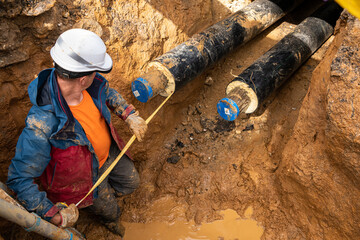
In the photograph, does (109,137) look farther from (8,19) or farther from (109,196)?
(8,19)

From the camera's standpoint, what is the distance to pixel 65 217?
232 centimetres

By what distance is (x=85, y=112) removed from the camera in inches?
100

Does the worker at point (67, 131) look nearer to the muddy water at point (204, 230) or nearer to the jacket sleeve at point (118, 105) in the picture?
the jacket sleeve at point (118, 105)

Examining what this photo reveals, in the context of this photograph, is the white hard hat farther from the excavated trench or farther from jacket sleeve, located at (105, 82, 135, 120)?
the excavated trench

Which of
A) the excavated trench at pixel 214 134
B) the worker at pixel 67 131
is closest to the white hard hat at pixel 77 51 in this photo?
the worker at pixel 67 131

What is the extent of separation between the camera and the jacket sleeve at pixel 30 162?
7.06 ft

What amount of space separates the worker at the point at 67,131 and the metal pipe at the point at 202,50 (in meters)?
0.49

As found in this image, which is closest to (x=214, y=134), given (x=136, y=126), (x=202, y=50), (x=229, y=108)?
(x=229, y=108)

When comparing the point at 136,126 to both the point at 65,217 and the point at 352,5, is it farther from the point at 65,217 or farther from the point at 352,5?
the point at 352,5

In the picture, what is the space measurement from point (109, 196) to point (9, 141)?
3.96 feet

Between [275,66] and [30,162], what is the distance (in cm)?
299

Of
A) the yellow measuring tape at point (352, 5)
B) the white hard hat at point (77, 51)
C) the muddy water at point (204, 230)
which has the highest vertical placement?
the yellow measuring tape at point (352, 5)

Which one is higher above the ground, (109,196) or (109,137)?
(109,137)

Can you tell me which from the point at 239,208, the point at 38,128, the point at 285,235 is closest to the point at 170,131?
the point at 239,208
